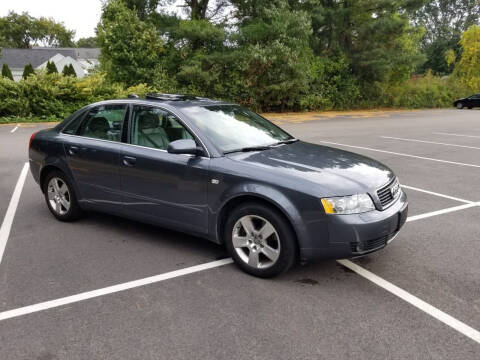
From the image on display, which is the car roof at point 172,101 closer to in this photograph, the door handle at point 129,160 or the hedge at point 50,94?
the door handle at point 129,160

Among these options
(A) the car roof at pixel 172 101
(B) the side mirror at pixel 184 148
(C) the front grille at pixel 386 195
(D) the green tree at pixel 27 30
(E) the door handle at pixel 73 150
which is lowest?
(C) the front grille at pixel 386 195

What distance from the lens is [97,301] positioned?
3.40 meters

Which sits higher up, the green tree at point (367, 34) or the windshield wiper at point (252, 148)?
the green tree at point (367, 34)

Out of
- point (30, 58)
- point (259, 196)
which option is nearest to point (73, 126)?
point (259, 196)

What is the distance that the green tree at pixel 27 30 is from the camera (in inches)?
3243

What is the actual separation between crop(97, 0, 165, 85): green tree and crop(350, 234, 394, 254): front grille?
22.1 metres

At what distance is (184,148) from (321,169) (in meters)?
1.24

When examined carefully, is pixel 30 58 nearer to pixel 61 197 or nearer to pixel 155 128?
pixel 61 197

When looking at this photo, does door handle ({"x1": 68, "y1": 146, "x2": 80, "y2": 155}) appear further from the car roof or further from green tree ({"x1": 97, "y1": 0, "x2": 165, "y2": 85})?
green tree ({"x1": 97, "y1": 0, "x2": 165, "y2": 85})

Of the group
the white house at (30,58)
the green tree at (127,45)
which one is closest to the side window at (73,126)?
the green tree at (127,45)

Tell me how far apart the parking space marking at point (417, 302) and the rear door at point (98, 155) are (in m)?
2.54

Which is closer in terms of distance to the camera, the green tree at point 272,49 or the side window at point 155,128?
the side window at point 155,128

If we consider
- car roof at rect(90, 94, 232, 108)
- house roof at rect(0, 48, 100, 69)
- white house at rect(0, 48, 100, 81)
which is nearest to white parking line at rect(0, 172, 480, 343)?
car roof at rect(90, 94, 232, 108)

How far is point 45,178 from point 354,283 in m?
3.94
